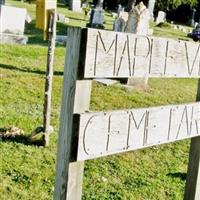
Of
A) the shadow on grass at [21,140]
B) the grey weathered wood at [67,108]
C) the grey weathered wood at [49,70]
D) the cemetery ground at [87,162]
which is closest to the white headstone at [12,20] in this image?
the cemetery ground at [87,162]

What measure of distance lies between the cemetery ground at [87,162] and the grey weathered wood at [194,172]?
1.32m

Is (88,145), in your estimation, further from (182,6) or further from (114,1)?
(182,6)

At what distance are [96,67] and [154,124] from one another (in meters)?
0.78

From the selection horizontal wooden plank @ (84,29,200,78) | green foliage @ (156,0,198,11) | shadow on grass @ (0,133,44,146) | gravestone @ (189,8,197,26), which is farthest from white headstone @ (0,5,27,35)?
gravestone @ (189,8,197,26)

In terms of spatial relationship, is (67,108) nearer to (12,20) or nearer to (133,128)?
(133,128)

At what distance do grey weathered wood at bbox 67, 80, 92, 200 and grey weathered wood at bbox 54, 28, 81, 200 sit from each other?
3cm

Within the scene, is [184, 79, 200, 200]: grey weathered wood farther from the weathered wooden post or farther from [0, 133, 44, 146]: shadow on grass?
[0, 133, 44, 146]: shadow on grass

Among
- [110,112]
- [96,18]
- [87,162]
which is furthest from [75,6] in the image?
[110,112]

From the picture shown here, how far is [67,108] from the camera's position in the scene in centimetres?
319

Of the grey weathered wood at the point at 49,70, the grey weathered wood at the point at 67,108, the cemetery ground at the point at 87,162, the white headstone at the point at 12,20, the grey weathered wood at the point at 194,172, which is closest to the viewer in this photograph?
the grey weathered wood at the point at 67,108

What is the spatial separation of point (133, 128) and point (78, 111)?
522mm

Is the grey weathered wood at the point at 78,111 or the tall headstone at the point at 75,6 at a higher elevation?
the tall headstone at the point at 75,6

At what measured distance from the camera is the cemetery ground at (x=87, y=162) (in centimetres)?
565

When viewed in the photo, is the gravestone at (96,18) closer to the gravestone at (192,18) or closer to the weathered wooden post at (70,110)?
the weathered wooden post at (70,110)
